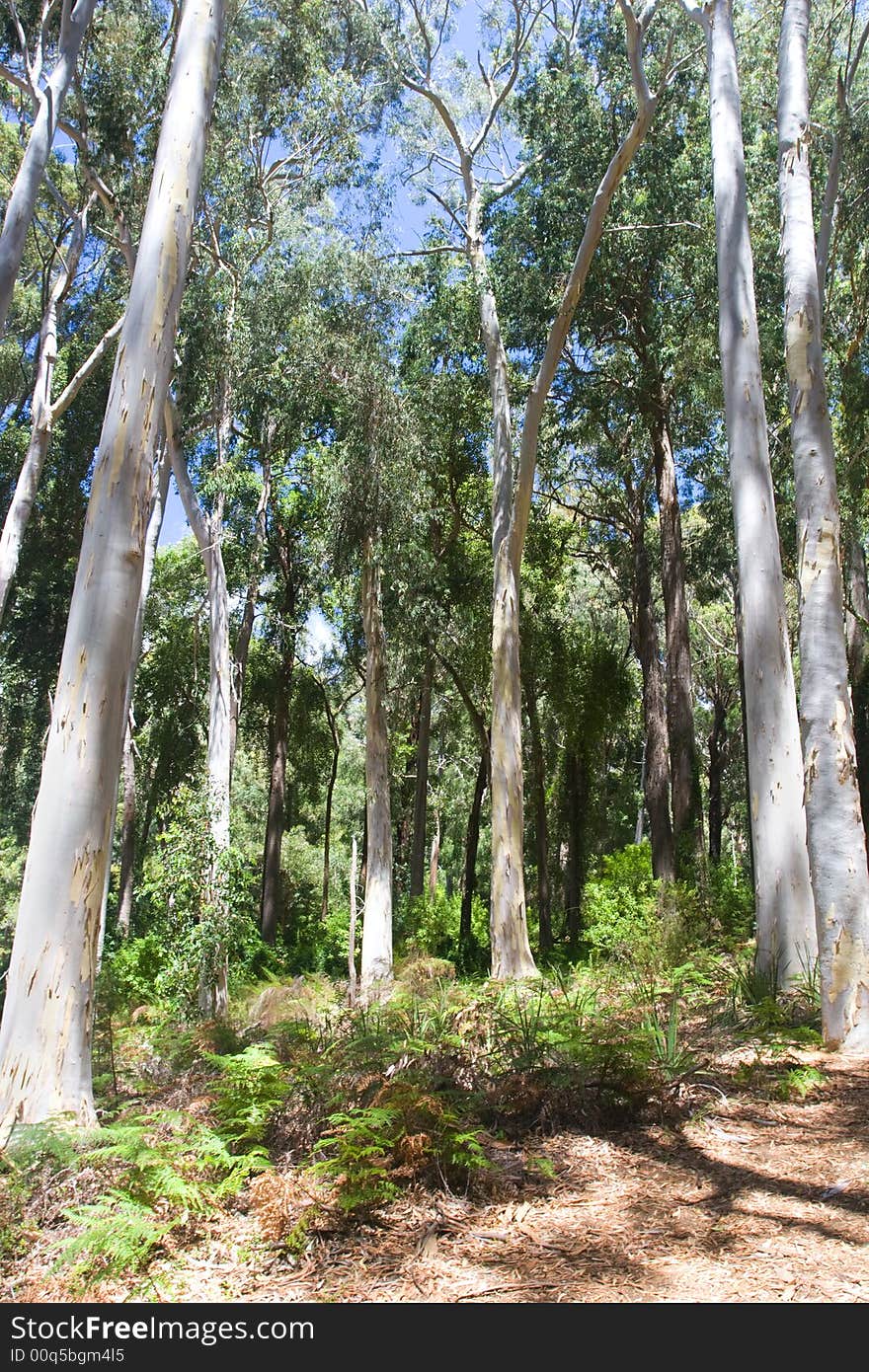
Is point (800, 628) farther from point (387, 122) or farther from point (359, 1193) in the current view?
point (387, 122)

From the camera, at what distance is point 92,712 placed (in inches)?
223

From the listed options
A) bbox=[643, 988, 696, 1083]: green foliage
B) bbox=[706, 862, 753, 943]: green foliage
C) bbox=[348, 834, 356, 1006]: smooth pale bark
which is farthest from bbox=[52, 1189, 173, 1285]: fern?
bbox=[706, 862, 753, 943]: green foliage

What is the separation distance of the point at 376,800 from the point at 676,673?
5.71m

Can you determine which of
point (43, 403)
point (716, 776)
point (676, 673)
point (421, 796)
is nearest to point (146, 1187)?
point (676, 673)

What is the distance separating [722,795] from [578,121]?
26784 millimetres

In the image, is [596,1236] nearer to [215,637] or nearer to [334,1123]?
[334,1123]

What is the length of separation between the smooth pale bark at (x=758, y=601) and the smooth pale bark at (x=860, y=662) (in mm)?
9395

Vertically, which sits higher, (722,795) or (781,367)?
(781,367)

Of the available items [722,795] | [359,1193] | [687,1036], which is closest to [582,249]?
[687,1036]

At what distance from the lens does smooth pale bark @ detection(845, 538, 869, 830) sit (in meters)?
17.4

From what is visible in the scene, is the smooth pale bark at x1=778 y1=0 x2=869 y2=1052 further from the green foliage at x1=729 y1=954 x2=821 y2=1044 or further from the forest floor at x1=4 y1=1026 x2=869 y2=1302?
the forest floor at x1=4 y1=1026 x2=869 y2=1302

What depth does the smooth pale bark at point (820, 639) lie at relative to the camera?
224 inches

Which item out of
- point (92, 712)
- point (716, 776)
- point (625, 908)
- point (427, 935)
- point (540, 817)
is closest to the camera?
point (92, 712)
